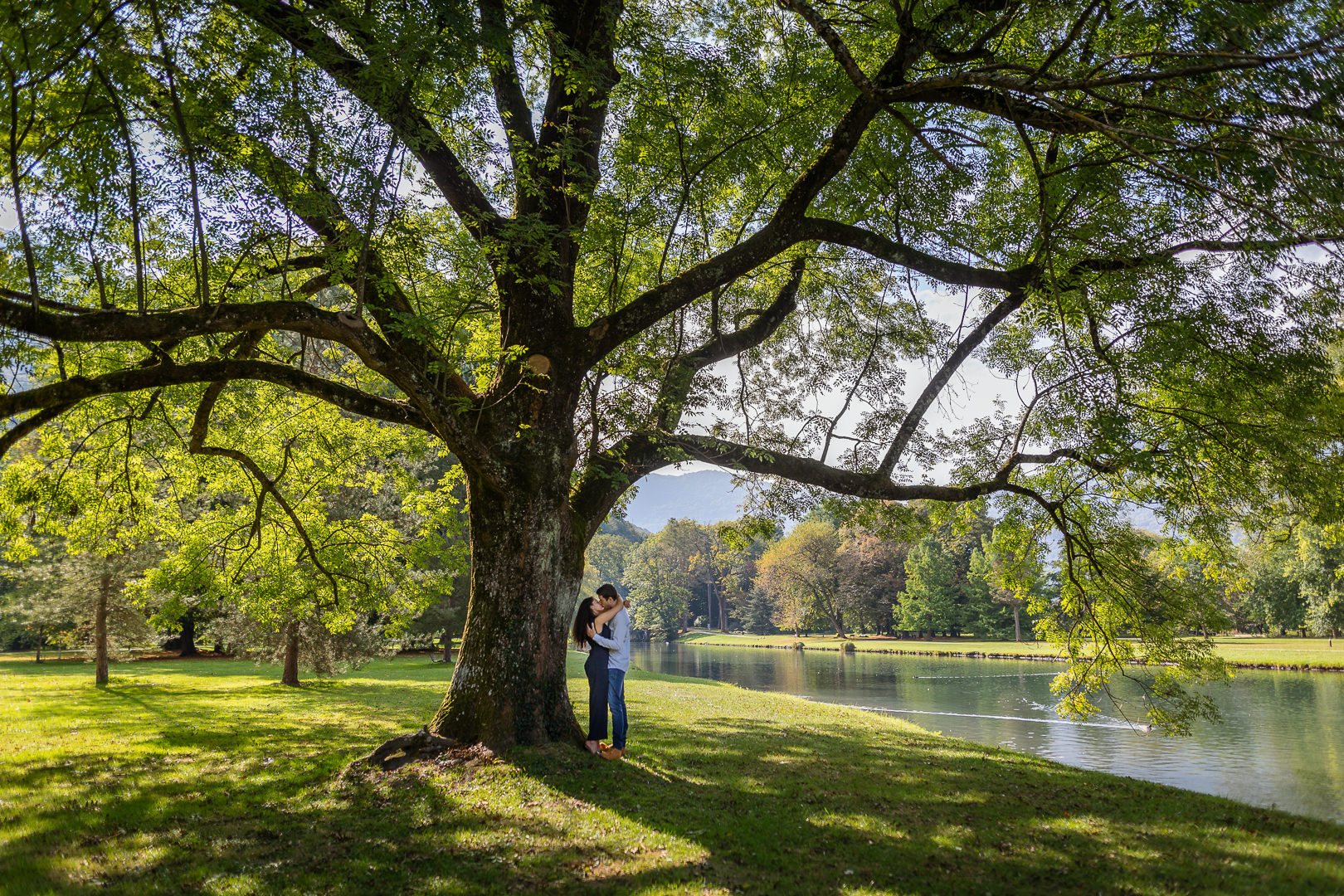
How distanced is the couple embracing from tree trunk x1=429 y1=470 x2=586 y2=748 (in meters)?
0.21

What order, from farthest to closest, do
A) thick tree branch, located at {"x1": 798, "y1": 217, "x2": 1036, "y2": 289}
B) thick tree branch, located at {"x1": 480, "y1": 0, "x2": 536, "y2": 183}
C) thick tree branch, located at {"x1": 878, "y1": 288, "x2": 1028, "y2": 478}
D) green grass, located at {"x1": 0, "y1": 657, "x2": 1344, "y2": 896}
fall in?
1. thick tree branch, located at {"x1": 878, "y1": 288, "x2": 1028, "y2": 478}
2. thick tree branch, located at {"x1": 798, "y1": 217, "x2": 1036, "y2": 289}
3. thick tree branch, located at {"x1": 480, "y1": 0, "x2": 536, "y2": 183}
4. green grass, located at {"x1": 0, "y1": 657, "x2": 1344, "y2": 896}

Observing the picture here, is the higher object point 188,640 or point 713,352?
point 713,352

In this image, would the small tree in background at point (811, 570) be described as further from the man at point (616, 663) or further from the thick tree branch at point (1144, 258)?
the man at point (616, 663)

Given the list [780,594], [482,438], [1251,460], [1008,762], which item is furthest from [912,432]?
[780,594]

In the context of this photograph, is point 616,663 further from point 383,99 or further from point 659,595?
point 659,595

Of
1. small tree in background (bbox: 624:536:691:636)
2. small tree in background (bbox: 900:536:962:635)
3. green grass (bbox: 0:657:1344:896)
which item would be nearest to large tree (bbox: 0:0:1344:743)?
green grass (bbox: 0:657:1344:896)

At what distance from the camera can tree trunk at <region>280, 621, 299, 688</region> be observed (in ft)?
63.9

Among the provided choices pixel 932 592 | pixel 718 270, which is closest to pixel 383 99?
pixel 718 270

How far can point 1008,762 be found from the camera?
392 inches

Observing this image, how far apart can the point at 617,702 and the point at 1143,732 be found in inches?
599

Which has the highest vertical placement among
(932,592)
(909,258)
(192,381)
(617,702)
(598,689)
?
(909,258)

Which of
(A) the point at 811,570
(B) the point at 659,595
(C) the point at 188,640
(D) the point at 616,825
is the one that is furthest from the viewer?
(B) the point at 659,595

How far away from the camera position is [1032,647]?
45.1 metres

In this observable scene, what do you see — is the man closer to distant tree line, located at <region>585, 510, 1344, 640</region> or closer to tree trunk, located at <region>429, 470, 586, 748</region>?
tree trunk, located at <region>429, 470, 586, 748</region>
